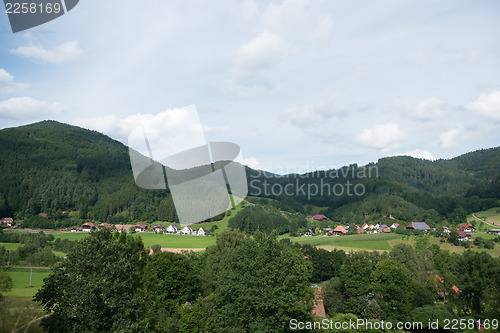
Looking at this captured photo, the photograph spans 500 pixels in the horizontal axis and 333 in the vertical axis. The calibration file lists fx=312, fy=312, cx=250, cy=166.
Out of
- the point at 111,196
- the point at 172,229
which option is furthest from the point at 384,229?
the point at 111,196

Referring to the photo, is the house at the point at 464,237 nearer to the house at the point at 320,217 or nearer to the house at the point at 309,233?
the house at the point at 309,233

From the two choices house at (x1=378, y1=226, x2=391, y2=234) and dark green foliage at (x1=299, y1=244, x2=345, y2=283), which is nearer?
dark green foliage at (x1=299, y1=244, x2=345, y2=283)

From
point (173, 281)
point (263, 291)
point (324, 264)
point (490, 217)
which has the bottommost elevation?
point (324, 264)

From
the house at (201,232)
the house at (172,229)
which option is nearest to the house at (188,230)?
the house at (201,232)

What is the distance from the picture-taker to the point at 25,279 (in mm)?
42156

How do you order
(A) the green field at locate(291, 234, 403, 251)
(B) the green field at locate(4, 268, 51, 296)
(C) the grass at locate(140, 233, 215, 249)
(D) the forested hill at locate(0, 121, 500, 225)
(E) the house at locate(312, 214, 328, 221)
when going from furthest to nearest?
(E) the house at locate(312, 214, 328, 221) → (D) the forested hill at locate(0, 121, 500, 225) → (A) the green field at locate(291, 234, 403, 251) → (C) the grass at locate(140, 233, 215, 249) → (B) the green field at locate(4, 268, 51, 296)

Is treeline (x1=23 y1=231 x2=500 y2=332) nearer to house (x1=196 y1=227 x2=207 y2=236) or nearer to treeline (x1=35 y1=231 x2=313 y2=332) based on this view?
treeline (x1=35 y1=231 x2=313 y2=332)

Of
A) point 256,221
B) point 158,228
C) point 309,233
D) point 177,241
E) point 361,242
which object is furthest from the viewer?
point 309,233

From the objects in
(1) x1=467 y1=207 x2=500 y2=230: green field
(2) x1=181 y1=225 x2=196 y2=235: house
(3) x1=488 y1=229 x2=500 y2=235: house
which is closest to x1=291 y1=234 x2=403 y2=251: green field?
(3) x1=488 y1=229 x2=500 y2=235: house

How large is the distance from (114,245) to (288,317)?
8.70 metres

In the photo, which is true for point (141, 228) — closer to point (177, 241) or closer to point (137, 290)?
point (177, 241)

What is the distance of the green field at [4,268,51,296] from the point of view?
34375 millimetres

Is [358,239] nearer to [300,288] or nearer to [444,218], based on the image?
[444,218]

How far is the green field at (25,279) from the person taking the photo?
34.4 meters
